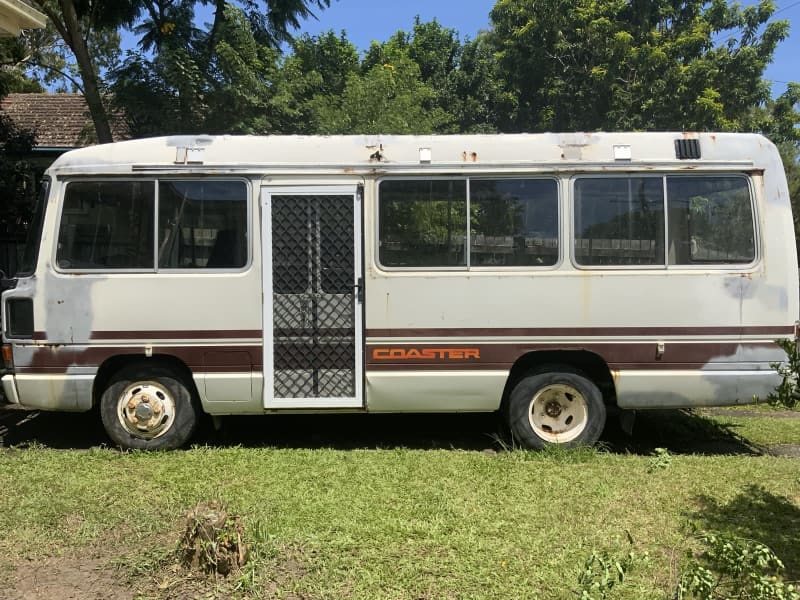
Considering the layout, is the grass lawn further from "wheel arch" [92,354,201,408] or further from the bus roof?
the bus roof

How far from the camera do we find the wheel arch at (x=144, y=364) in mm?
5305

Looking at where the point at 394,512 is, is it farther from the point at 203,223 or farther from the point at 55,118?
the point at 55,118

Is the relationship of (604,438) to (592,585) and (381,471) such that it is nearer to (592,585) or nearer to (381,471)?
(381,471)

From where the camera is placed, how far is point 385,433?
241 inches

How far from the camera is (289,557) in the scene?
11.1ft

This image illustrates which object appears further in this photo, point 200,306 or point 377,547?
point 200,306

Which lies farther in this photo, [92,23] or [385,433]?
[92,23]

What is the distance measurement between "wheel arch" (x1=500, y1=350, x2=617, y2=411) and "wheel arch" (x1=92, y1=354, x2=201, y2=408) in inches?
108

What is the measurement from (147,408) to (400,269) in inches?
97.7

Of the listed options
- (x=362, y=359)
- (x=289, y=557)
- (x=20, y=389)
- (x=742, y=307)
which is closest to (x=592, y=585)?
(x=289, y=557)

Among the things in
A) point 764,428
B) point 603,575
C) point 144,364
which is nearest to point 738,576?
point 603,575

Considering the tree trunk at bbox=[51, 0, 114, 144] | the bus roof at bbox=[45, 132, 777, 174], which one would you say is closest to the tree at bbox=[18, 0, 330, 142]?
the tree trunk at bbox=[51, 0, 114, 144]

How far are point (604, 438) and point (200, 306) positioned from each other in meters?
4.07

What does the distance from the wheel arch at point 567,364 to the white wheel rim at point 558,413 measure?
8.4 inches
